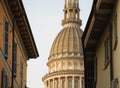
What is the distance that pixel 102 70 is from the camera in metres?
26.5

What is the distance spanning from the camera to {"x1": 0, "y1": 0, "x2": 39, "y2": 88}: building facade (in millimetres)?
25469

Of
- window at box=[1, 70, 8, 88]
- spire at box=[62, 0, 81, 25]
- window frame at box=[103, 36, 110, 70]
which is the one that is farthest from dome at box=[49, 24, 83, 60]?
window frame at box=[103, 36, 110, 70]

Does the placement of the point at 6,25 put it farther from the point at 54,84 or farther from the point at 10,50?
the point at 54,84

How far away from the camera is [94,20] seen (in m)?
24.3

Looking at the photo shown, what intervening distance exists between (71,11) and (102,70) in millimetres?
137425

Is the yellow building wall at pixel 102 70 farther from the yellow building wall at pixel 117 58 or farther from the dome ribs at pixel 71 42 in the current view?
the dome ribs at pixel 71 42

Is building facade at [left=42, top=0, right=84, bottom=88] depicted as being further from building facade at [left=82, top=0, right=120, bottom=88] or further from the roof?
building facade at [left=82, top=0, right=120, bottom=88]

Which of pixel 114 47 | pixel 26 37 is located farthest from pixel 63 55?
pixel 114 47

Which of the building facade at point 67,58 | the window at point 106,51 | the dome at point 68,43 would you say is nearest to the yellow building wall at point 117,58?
the window at point 106,51

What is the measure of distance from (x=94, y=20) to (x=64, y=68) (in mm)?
130520

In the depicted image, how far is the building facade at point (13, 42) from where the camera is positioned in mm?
25469

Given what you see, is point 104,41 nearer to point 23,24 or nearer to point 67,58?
point 23,24

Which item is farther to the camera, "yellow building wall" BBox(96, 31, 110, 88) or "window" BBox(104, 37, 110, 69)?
"yellow building wall" BBox(96, 31, 110, 88)

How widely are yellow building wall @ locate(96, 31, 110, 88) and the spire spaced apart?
433ft
